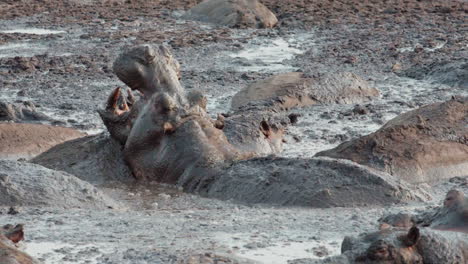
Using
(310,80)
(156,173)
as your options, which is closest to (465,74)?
(310,80)

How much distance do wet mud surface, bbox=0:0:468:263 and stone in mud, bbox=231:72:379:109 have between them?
161 mm

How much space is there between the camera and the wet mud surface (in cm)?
620

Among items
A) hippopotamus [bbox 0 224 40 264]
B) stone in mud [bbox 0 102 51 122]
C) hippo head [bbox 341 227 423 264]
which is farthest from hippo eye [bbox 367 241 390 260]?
stone in mud [bbox 0 102 51 122]

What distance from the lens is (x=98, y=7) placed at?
1778 centimetres

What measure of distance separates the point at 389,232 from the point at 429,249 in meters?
0.20

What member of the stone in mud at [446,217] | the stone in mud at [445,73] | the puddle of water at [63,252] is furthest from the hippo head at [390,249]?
the stone in mud at [445,73]

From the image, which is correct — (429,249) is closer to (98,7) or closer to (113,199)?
(113,199)

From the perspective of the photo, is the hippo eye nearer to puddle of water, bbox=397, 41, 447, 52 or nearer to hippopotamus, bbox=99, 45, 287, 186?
hippopotamus, bbox=99, 45, 287, 186

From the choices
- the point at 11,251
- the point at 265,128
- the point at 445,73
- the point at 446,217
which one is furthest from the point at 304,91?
the point at 11,251

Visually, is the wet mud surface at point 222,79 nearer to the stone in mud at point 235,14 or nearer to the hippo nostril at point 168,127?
the stone in mud at point 235,14

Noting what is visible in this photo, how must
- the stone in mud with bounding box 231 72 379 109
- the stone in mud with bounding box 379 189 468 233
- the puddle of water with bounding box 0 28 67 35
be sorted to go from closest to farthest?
1. the stone in mud with bounding box 379 189 468 233
2. the stone in mud with bounding box 231 72 379 109
3. the puddle of water with bounding box 0 28 67 35

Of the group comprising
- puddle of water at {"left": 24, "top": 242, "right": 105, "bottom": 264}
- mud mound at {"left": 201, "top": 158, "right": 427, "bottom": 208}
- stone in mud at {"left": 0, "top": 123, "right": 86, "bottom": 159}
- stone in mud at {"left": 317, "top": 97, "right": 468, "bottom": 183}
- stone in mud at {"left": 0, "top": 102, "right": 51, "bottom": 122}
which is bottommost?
stone in mud at {"left": 0, "top": 102, "right": 51, "bottom": 122}

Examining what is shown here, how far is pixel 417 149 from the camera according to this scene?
848cm

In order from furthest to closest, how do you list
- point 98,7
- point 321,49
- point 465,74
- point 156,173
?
point 98,7
point 321,49
point 465,74
point 156,173
